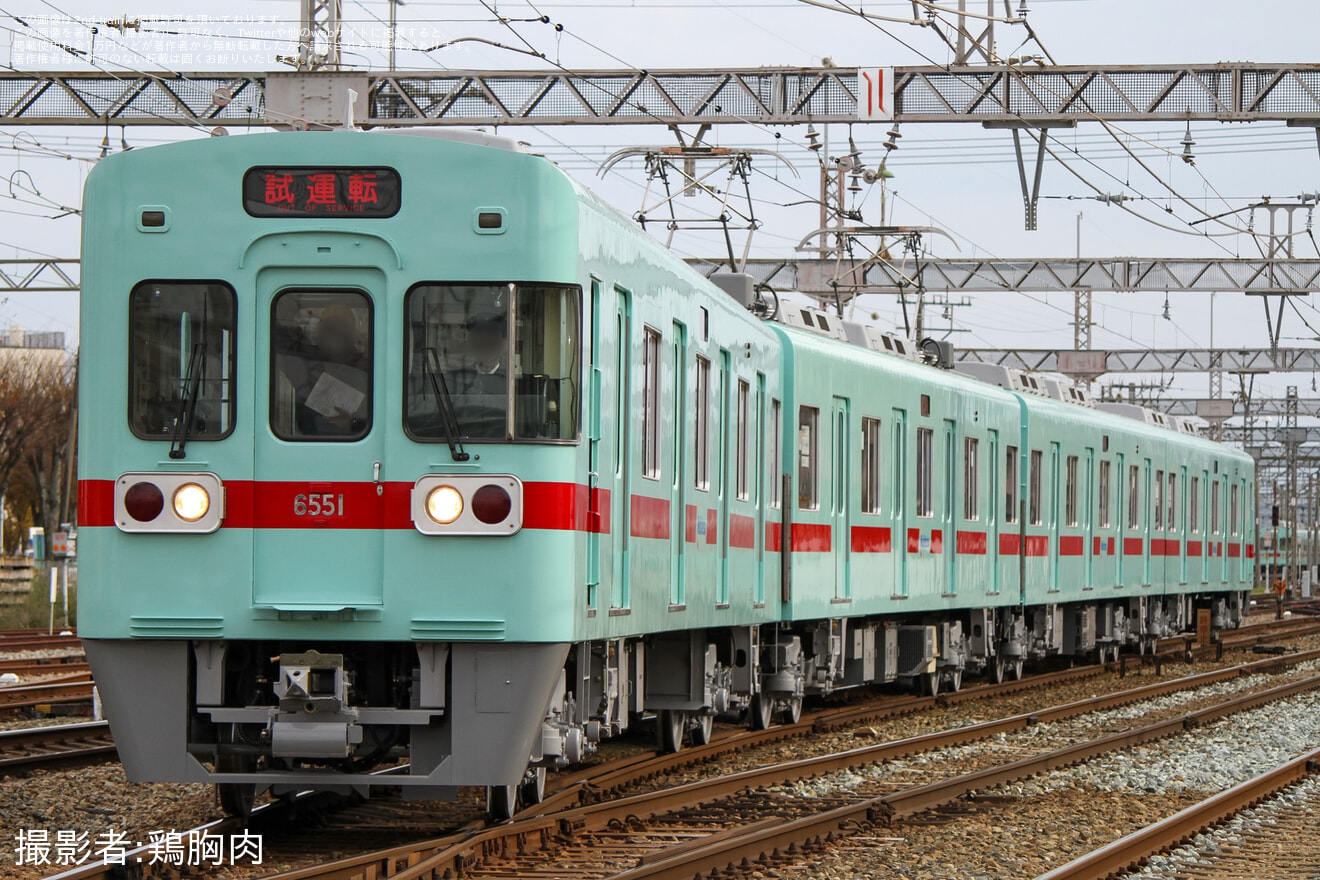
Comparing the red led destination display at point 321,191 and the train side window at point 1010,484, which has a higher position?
the red led destination display at point 321,191

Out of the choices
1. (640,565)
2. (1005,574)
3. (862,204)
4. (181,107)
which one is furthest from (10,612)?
(640,565)

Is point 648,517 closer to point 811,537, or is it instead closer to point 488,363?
point 488,363

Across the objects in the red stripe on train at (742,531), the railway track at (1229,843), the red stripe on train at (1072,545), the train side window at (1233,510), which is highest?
the train side window at (1233,510)

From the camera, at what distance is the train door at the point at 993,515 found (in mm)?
21000

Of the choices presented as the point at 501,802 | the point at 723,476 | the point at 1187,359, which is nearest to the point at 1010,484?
the point at 723,476

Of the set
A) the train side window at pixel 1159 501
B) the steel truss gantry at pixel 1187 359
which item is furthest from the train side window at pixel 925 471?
the steel truss gantry at pixel 1187 359

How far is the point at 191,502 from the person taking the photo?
861 centimetres

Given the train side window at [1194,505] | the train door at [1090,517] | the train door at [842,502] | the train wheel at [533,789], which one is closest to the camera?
the train wheel at [533,789]

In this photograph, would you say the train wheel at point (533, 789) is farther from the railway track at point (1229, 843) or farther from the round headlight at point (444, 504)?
the railway track at point (1229, 843)

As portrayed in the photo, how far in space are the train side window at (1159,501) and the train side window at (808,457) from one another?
13566mm

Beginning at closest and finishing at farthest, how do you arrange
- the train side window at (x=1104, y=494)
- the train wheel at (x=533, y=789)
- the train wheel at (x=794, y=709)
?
the train wheel at (x=533, y=789) < the train wheel at (x=794, y=709) < the train side window at (x=1104, y=494)

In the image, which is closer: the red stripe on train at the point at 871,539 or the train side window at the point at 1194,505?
the red stripe on train at the point at 871,539

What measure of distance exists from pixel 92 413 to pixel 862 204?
24156 mm

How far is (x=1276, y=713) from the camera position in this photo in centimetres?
1900
